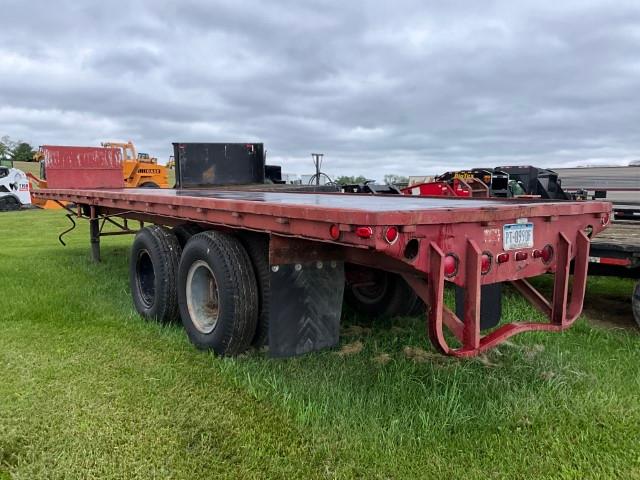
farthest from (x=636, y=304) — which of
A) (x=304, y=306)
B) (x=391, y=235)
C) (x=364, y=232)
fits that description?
(x=364, y=232)

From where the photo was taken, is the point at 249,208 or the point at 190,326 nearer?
the point at 249,208

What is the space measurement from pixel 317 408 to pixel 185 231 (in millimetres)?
2381

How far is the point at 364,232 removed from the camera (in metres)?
2.52

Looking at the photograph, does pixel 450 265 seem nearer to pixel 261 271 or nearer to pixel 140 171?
pixel 261 271

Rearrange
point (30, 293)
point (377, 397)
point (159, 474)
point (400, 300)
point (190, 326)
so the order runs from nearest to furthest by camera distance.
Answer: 1. point (159, 474)
2. point (377, 397)
3. point (190, 326)
4. point (400, 300)
5. point (30, 293)

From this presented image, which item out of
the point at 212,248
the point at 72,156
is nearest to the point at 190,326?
the point at 212,248

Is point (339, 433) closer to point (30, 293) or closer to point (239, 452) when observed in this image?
point (239, 452)

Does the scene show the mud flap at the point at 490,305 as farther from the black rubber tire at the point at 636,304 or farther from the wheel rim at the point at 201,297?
the wheel rim at the point at 201,297

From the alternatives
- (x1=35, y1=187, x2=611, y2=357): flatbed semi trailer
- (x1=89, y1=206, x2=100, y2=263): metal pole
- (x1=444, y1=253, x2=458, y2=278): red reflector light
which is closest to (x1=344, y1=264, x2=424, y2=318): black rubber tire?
(x1=35, y1=187, x2=611, y2=357): flatbed semi trailer

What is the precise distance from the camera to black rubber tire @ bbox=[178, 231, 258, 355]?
383cm

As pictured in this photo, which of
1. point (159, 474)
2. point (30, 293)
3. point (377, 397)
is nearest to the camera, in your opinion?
point (159, 474)

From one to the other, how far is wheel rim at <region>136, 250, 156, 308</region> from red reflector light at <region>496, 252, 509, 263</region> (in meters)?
3.49

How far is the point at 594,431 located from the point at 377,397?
1218mm

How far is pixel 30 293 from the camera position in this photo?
20.1 ft
